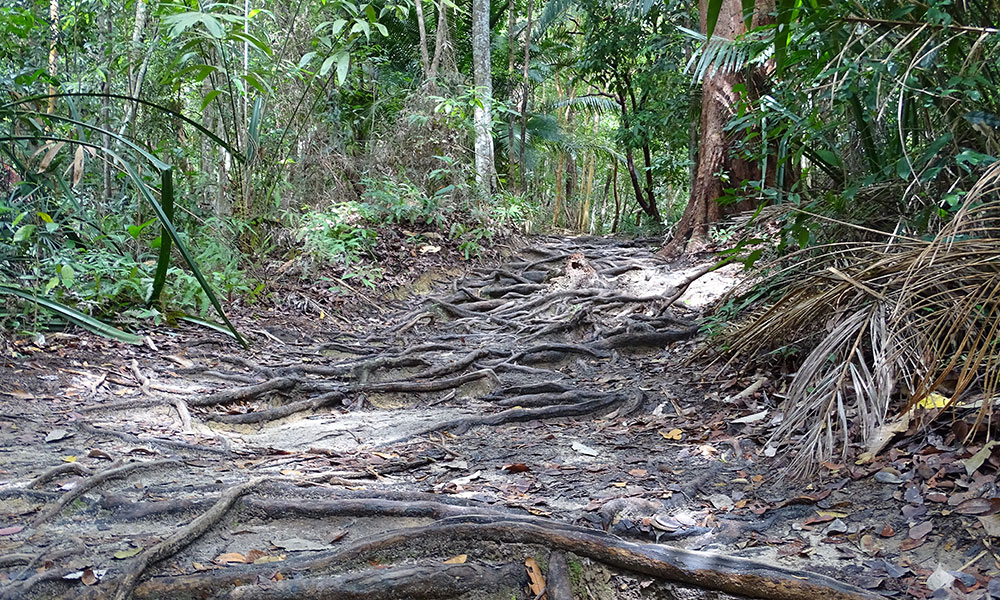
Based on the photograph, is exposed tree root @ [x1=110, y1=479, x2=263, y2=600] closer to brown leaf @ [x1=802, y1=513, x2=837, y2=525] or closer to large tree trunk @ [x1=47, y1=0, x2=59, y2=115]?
brown leaf @ [x1=802, y1=513, x2=837, y2=525]

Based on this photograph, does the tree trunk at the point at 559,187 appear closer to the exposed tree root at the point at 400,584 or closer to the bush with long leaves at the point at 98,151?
the bush with long leaves at the point at 98,151

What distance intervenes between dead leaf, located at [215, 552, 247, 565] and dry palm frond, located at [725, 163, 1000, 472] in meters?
2.00

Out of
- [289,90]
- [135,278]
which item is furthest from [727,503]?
[289,90]

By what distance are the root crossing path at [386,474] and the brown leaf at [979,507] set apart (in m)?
0.46

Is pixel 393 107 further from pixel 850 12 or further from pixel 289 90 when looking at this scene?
pixel 850 12

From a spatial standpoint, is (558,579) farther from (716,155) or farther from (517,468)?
(716,155)

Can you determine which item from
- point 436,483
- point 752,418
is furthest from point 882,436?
point 436,483

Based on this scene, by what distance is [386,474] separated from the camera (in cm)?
304

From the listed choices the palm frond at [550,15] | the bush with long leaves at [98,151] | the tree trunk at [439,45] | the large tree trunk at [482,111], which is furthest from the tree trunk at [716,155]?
the palm frond at [550,15]

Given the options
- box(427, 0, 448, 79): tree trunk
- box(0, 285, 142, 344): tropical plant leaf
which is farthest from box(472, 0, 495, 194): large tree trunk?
box(0, 285, 142, 344): tropical plant leaf

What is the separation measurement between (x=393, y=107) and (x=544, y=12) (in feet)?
20.4

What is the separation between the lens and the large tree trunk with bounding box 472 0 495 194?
10.2m

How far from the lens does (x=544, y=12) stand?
15227 mm

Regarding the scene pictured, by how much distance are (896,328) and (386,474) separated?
222 cm
